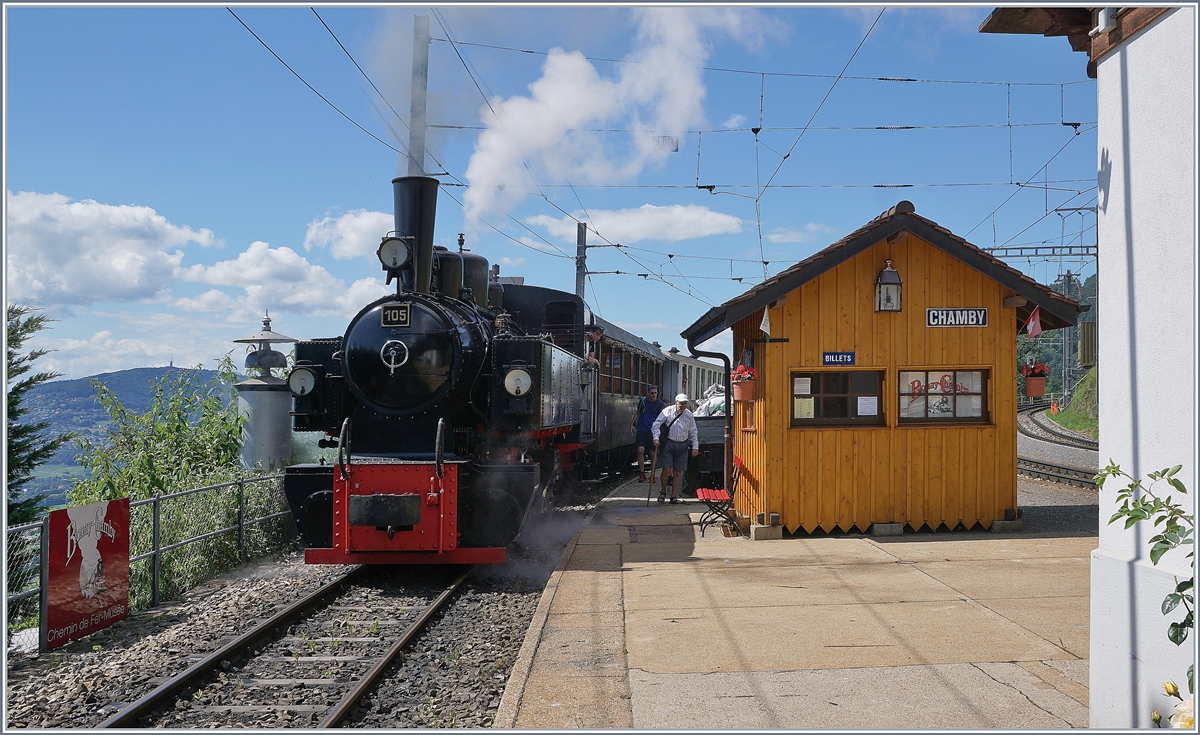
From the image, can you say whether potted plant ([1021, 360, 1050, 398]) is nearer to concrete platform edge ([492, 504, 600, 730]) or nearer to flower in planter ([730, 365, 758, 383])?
flower in planter ([730, 365, 758, 383])

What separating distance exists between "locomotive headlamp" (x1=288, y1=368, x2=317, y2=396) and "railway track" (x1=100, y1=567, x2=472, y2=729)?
6.95 feet

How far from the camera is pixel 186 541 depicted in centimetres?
753

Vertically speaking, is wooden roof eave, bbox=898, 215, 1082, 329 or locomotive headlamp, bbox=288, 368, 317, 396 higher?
wooden roof eave, bbox=898, 215, 1082, 329

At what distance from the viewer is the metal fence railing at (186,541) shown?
6988mm

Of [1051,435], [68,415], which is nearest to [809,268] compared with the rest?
[68,415]

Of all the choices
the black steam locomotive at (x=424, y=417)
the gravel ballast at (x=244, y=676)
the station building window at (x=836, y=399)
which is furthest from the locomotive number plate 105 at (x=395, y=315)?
the station building window at (x=836, y=399)

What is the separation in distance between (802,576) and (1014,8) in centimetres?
438

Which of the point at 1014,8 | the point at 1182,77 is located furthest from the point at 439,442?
the point at 1182,77

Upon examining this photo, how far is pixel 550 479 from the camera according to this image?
9.95 m

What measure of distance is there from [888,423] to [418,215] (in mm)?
4960

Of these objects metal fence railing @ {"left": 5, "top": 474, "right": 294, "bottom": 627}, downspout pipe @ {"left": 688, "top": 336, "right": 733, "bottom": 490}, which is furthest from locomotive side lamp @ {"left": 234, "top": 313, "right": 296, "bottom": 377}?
downspout pipe @ {"left": 688, "top": 336, "right": 733, "bottom": 490}

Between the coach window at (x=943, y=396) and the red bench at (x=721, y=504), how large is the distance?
192 cm

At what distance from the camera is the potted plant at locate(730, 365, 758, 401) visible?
870 centimetres

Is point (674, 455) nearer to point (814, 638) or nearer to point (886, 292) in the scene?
point (886, 292)
